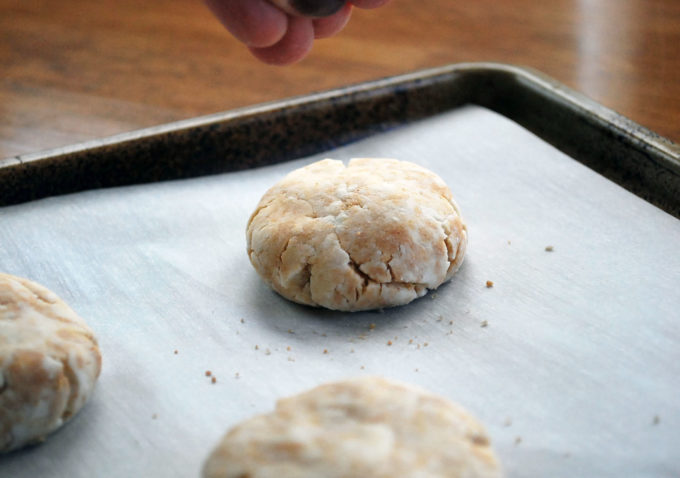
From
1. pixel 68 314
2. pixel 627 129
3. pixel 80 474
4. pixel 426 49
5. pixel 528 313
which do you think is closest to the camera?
pixel 80 474

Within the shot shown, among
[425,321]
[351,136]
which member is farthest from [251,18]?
[351,136]

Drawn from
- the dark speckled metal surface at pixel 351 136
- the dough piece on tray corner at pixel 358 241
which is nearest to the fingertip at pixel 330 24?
the dough piece on tray corner at pixel 358 241

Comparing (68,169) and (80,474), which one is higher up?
(68,169)

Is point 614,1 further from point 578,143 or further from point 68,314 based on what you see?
point 68,314

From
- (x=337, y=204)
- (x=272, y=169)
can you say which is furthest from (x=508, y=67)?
(x=337, y=204)

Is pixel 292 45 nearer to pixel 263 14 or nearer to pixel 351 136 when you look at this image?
pixel 263 14

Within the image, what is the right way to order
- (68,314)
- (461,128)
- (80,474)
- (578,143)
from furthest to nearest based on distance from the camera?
1. (461,128)
2. (578,143)
3. (68,314)
4. (80,474)

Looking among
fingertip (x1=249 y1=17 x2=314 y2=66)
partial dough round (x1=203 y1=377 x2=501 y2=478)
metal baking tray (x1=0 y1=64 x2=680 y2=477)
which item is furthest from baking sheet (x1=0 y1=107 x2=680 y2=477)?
fingertip (x1=249 y1=17 x2=314 y2=66)
